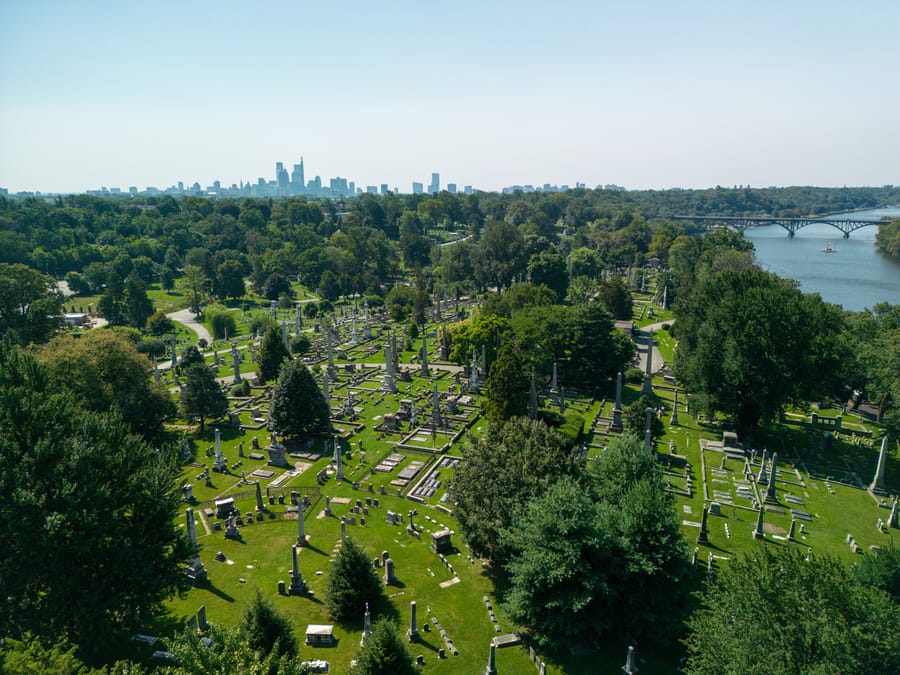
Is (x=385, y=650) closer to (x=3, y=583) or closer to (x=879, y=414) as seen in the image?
(x=3, y=583)

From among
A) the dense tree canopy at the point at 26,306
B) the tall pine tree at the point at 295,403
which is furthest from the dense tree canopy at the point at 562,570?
the dense tree canopy at the point at 26,306

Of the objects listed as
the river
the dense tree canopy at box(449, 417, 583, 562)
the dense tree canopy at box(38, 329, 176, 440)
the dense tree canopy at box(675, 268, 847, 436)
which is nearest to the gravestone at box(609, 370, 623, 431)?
the dense tree canopy at box(675, 268, 847, 436)

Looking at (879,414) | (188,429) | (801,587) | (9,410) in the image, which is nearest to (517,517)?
(801,587)

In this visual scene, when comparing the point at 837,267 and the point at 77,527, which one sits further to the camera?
the point at 837,267

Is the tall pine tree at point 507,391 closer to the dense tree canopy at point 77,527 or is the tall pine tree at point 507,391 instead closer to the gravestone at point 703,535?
the gravestone at point 703,535

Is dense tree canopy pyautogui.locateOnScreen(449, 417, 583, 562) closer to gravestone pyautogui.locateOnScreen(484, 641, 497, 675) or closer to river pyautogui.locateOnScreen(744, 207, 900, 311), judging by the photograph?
gravestone pyautogui.locateOnScreen(484, 641, 497, 675)

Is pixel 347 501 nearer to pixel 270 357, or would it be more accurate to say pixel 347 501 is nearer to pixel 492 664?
pixel 492 664

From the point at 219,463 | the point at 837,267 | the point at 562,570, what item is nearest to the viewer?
the point at 562,570

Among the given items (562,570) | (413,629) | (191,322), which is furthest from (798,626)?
(191,322)
